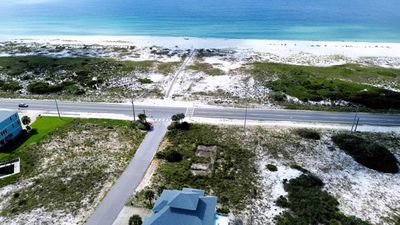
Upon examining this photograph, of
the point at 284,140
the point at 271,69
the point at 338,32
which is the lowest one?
the point at 284,140

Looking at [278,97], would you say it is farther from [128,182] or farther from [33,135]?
[33,135]

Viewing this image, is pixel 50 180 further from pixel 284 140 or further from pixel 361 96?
pixel 361 96

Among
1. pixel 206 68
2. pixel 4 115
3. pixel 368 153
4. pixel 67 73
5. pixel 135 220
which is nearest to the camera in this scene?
pixel 135 220

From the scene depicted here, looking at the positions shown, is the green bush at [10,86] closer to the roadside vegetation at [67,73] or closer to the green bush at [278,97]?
the roadside vegetation at [67,73]

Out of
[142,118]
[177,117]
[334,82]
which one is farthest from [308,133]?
[142,118]

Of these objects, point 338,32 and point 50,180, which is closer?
point 50,180

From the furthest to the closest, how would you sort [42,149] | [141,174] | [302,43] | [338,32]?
[338,32] → [302,43] → [42,149] → [141,174]

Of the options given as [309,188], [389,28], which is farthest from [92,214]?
[389,28]
